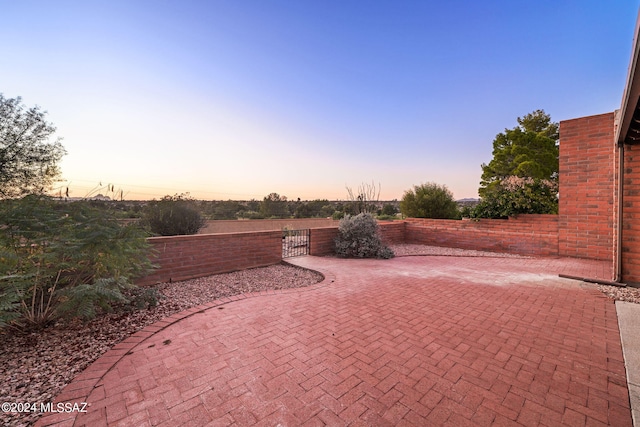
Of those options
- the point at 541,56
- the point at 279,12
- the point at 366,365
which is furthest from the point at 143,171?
the point at 541,56

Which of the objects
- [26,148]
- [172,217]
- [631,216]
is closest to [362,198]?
[172,217]

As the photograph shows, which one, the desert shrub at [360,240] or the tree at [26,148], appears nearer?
the desert shrub at [360,240]

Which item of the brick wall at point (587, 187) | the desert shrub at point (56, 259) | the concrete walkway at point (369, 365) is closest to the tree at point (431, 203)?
the brick wall at point (587, 187)

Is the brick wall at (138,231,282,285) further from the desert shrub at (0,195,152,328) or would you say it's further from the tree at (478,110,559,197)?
the tree at (478,110,559,197)

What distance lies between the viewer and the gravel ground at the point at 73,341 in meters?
1.81

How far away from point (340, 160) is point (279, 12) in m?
6.83

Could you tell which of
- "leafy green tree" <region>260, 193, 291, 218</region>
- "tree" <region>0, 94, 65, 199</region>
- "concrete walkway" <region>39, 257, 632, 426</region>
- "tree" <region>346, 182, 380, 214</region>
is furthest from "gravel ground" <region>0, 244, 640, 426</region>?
"leafy green tree" <region>260, 193, 291, 218</region>

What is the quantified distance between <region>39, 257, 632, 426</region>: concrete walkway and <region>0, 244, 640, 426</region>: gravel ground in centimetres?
17

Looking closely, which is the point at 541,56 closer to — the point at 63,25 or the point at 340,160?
the point at 340,160

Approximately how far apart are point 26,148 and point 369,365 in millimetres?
13912

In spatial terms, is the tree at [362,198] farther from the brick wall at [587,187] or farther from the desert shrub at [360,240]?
the brick wall at [587,187]

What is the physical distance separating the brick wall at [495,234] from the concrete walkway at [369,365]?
13.2 ft

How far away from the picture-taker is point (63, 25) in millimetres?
4574

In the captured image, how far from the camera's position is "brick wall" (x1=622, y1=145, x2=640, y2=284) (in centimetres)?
445
